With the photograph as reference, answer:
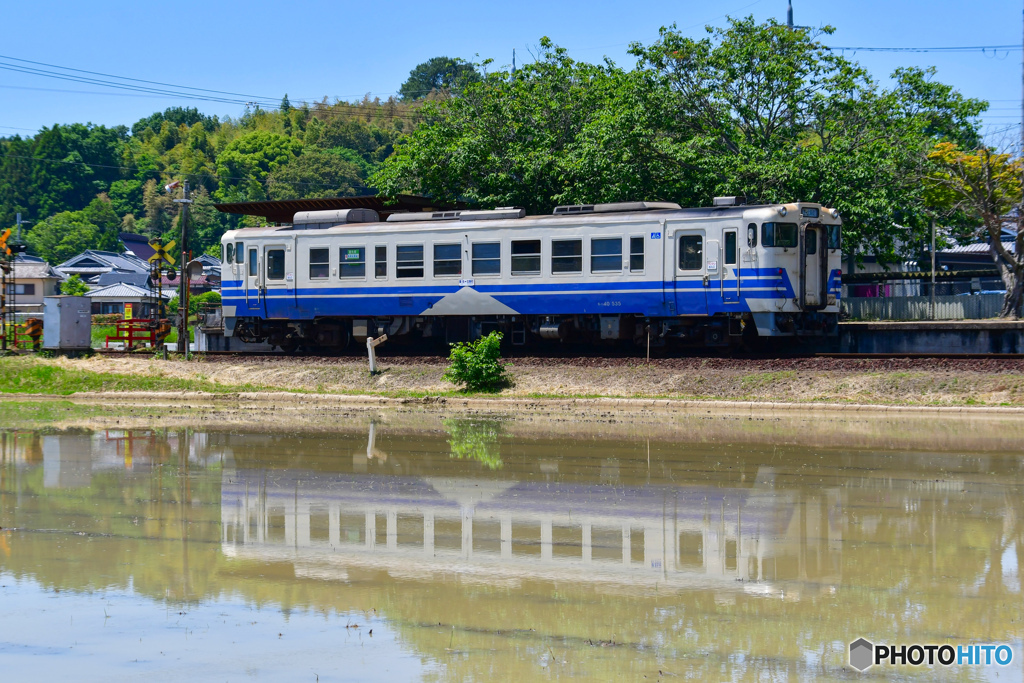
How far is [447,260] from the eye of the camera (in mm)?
26328

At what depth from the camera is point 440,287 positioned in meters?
26.4

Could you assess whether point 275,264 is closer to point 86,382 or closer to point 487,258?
point 86,382

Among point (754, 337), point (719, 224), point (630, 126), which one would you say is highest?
point (630, 126)

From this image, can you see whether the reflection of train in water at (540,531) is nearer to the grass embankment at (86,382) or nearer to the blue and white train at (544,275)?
the blue and white train at (544,275)

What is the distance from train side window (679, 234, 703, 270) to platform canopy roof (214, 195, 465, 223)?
12.7 metres

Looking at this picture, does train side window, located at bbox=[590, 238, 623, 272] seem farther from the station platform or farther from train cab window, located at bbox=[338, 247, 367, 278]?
train cab window, located at bbox=[338, 247, 367, 278]

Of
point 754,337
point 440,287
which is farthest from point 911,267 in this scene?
point 440,287

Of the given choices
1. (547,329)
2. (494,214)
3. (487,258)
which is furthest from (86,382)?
(547,329)

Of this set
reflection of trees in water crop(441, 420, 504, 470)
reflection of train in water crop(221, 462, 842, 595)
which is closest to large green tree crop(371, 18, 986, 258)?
reflection of trees in water crop(441, 420, 504, 470)

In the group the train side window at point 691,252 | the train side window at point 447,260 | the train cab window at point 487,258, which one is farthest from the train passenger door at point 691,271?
the train side window at point 447,260

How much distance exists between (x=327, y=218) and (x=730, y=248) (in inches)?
435

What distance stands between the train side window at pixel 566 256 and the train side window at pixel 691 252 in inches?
98.1

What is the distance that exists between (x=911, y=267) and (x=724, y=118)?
19977 millimetres

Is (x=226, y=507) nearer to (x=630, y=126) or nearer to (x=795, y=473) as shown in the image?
(x=795, y=473)
